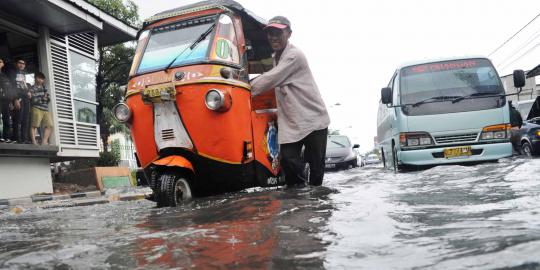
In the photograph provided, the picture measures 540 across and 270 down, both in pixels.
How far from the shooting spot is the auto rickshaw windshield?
5.00 metres

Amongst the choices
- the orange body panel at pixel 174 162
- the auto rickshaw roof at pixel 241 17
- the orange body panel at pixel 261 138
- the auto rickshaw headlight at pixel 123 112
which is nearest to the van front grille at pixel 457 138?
the auto rickshaw roof at pixel 241 17

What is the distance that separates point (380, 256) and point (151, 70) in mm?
3774

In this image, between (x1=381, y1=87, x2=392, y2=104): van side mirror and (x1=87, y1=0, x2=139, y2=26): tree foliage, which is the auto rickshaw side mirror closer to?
(x1=381, y1=87, x2=392, y2=104): van side mirror

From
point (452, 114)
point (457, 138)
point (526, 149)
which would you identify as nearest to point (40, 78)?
point (452, 114)

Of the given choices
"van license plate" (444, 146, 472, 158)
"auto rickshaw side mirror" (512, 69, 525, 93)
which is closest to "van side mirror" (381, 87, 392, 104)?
"van license plate" (444, 146, 472, 158)

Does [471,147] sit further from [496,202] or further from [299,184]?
[496,202]

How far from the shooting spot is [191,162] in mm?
4816

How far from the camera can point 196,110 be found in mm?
4645

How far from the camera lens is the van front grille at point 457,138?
807cm

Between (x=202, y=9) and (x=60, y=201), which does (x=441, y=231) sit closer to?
(x=202, y=9)

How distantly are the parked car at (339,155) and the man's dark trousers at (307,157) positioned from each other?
1098 centimetres

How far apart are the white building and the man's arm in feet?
16.6

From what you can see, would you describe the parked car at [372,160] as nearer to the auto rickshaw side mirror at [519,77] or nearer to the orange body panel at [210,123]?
the auto rickshaw side mirror at [519,77]

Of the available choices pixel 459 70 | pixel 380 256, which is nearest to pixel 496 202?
pixel 380 256
